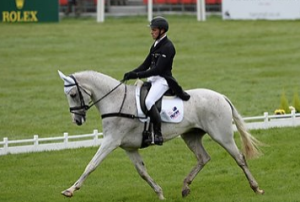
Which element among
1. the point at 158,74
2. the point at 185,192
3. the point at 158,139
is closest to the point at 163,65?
the point at 158,74

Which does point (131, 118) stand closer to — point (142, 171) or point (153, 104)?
point (153, 104)

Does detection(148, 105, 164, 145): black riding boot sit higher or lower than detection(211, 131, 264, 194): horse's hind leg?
higher

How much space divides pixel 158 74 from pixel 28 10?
33.0 metres

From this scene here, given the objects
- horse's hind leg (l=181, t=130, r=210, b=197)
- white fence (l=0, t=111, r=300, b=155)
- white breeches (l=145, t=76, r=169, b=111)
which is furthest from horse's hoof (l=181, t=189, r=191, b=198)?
white fence (l=0, t=111, r=300, b=155)

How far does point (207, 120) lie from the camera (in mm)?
14078

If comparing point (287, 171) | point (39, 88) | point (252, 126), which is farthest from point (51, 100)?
point (287, 171)

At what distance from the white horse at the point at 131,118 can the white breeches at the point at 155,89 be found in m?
0.25

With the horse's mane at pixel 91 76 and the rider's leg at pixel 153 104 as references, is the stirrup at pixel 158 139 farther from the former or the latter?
the horse's mane at pixel 91 76

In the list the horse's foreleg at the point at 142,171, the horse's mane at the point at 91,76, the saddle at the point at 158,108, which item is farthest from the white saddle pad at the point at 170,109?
the horse's foreleg at the point at 142,171

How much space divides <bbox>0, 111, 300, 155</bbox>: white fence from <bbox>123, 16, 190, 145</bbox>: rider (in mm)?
5732

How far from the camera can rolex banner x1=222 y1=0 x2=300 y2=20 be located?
44562 millimetres

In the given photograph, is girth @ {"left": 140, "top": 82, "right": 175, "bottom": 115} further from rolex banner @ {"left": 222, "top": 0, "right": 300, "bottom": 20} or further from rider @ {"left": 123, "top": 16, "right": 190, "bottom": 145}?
rolex banner @ {"left": 222, "top": 0, "right": 300, "bottom": 20}

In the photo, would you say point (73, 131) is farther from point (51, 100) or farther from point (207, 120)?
point (207, 120)

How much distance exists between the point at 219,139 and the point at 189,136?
634 mm
